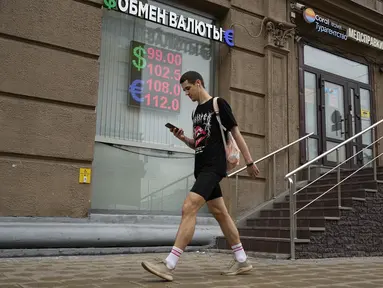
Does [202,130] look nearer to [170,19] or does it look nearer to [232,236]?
[232,236]

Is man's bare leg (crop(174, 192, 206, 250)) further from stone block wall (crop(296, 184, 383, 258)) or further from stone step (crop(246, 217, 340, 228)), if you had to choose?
stone step (crop(246, 217, 340, 228))

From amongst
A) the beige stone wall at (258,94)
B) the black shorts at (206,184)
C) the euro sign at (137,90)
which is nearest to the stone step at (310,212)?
the beige stone wall at (258,94)

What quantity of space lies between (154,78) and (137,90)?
0.45 metres

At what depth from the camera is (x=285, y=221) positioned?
24.3 feet

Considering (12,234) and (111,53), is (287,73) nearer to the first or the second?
(111,53)

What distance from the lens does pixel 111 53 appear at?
7.82 meters

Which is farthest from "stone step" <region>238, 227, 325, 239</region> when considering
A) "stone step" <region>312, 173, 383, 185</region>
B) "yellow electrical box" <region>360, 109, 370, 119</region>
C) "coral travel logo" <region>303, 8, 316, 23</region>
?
"yellow electrical box" <region>360, 109, 370, 119</region>

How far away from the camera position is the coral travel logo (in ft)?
33.3

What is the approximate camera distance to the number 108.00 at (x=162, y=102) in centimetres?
812

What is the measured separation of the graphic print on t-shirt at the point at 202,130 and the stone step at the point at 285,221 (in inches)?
124

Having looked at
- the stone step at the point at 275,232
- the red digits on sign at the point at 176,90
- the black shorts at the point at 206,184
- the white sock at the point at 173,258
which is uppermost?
the red digits on sign at the point at 176,90

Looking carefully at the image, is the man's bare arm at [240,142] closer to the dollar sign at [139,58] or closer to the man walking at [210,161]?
the man walking at [210,161]

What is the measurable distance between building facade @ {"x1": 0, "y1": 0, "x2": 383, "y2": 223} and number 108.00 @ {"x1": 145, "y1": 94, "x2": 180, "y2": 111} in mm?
24

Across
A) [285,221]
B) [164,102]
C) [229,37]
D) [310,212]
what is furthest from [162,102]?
[310,212]
